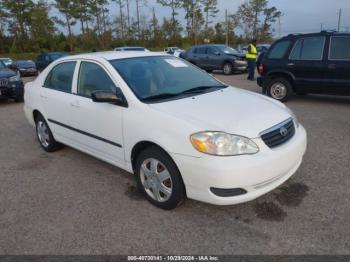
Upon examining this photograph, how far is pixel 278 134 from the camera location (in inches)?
120

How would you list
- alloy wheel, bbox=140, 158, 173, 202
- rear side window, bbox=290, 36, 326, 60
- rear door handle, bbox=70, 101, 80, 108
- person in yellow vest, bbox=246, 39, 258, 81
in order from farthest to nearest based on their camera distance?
person in yellow vest, bbox=246, 39, 258, 81 → rear side window, bbox=290, 36, 326, 60 → rear door handle, bbox=70, 101, 80, 108 → alloy wheel, bbox=140, 158, 173, 202

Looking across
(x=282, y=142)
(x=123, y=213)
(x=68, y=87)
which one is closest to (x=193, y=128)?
(x=282, y=142)

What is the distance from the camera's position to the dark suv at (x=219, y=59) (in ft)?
54.8

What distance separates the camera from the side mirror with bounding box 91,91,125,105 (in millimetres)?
3369

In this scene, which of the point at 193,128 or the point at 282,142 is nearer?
the point at 193,128

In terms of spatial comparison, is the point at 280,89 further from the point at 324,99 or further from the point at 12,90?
the point at 12,90

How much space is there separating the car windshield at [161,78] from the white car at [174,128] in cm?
1

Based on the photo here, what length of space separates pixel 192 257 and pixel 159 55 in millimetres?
2709

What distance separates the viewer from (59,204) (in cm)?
Answer: 350

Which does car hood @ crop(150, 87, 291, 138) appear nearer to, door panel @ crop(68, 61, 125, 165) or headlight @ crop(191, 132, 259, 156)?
headlight @ crop(191, 132, 259, 156)

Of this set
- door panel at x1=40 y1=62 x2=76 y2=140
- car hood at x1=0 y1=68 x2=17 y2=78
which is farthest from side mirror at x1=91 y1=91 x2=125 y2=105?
car hood at x1=0 y1=68 x2=17 y2=78

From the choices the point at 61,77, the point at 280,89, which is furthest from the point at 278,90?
the point at 61,77

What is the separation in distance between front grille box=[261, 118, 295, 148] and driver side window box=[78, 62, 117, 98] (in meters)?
1.73

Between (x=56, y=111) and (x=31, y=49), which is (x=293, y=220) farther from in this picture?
(x=31, y=49)
